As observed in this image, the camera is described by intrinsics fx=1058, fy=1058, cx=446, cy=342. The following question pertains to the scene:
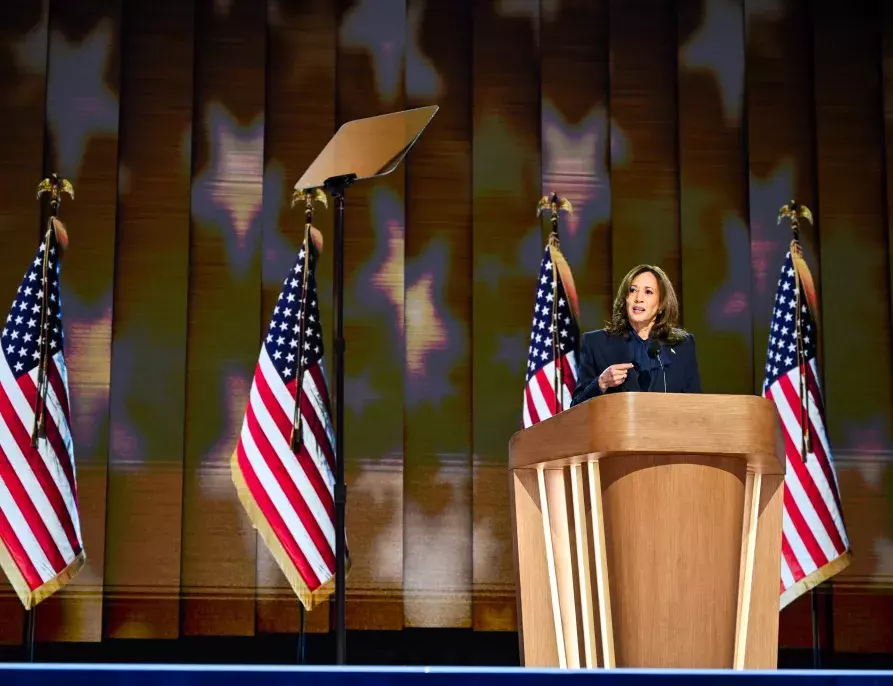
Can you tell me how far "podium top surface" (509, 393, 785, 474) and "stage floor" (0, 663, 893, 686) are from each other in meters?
0.95

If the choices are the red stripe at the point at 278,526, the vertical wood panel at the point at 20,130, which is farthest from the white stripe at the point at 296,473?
the vertical wood panel at the point at 20,130

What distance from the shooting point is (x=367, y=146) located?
3625 millimetres

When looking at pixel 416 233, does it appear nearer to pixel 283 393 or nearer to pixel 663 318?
pixel 283 393

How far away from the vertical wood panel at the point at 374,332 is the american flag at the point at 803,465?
186 centimetres

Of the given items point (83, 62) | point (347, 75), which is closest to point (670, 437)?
point (347, 75)

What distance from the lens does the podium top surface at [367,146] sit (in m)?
3.60

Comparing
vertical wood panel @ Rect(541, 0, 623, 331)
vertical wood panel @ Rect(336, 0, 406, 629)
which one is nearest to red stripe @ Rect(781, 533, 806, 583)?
vertical wood panel @ Rect(541, 0, 623, 331)

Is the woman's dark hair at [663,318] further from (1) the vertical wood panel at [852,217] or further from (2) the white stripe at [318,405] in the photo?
(1) the vertical wood panel at [852,217]

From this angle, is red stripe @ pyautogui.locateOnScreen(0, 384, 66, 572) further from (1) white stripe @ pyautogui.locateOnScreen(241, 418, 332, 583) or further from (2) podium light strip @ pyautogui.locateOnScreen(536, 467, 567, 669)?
(2) podium light strip @ pyautogui.locateOnScreen(536, 467, 567, 669)

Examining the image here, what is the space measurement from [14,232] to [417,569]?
270cm

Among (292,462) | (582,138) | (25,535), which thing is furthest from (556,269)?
(25,535)

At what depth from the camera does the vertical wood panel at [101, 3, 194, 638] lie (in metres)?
5.21

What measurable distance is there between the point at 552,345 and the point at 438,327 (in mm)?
832

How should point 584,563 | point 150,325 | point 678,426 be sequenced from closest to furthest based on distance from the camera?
point 678,426
point 584,563
point 150,325
